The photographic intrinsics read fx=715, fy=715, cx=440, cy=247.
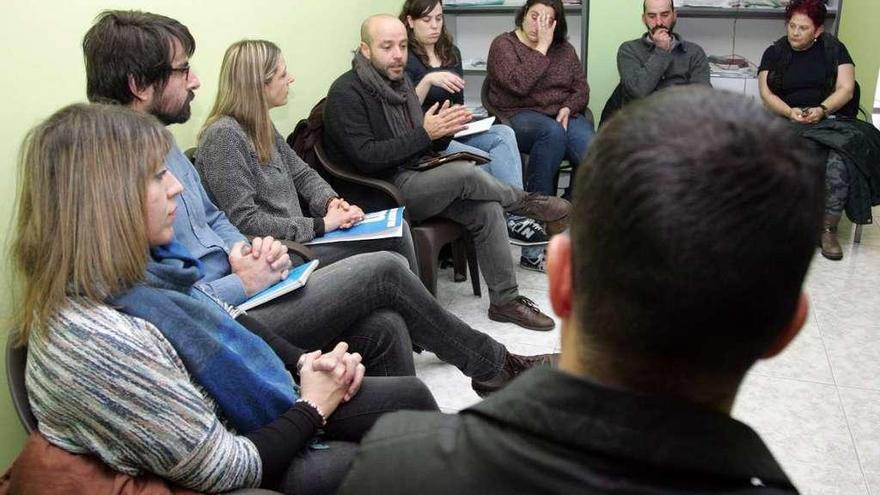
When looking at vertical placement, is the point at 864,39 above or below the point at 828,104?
above

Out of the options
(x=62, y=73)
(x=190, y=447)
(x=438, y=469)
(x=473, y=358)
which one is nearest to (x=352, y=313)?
(x=473, y=358)

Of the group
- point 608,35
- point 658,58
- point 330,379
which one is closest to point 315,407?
point 330,379

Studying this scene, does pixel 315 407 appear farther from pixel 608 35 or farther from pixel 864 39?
pixel 864 39

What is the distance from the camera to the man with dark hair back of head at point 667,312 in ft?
1.80

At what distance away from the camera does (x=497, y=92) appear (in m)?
3.93

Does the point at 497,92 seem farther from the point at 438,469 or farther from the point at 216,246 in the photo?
the point at 438,469

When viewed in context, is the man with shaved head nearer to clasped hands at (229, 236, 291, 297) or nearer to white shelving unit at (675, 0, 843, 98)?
clasped hands at (229, 236, 291, 297)

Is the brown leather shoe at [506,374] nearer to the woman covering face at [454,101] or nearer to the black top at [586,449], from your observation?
the woman covering face at [454,101]

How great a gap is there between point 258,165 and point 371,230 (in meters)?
0.44

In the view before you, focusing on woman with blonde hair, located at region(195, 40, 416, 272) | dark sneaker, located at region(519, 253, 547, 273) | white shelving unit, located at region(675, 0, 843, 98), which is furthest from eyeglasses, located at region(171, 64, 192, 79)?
white shelving unit, located at region(675, 0, 843, 98)

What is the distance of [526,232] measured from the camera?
11.2 feet

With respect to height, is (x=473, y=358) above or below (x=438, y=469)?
below

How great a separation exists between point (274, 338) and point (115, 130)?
0.63m

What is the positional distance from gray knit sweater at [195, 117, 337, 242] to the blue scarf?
0.85 meters
